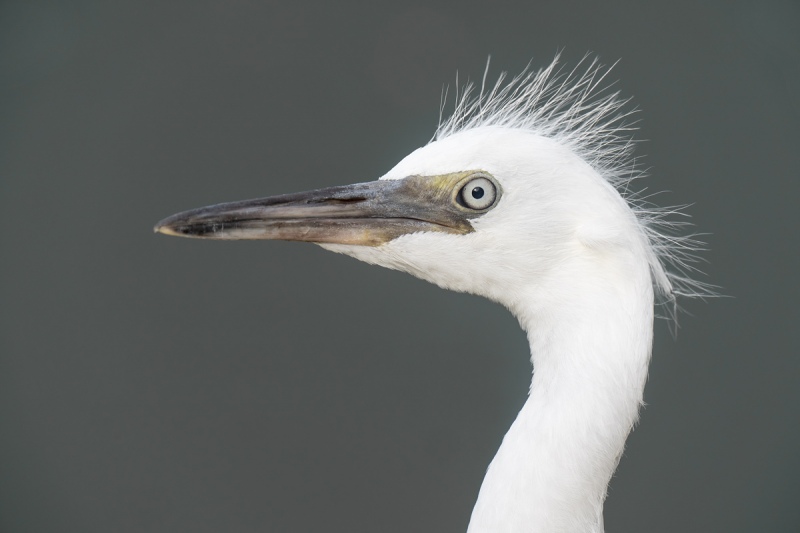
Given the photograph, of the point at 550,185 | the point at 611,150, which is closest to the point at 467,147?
the point at 550,185

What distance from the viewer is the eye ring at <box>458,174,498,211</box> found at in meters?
1.54

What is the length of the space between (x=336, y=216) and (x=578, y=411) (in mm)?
635

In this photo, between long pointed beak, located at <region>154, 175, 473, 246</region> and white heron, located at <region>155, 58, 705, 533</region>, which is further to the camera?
long pointed beak, located at <region>154, 175, 473, 246</region>

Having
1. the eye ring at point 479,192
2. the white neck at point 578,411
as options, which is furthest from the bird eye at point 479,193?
the white neck at point 578,411

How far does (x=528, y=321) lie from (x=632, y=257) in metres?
0.25

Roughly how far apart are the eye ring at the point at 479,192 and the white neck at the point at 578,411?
0.24 meters

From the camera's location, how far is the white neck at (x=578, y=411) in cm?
145

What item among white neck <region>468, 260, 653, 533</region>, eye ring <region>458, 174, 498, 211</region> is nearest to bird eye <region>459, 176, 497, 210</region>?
eye ring <region>458, 174, 498, 211</region>

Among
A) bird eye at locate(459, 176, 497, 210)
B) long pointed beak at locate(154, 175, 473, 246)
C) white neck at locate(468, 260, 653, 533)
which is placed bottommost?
white neck at locate(468, 260, 653, 533)

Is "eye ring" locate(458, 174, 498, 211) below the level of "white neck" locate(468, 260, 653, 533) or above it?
above

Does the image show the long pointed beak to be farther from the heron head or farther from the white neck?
the white neck

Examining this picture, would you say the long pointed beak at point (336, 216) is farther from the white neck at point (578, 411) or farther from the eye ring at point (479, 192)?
the white neck at point (578, 411)

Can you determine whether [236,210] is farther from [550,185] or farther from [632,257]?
[632,257]

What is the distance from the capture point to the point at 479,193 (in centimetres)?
154
